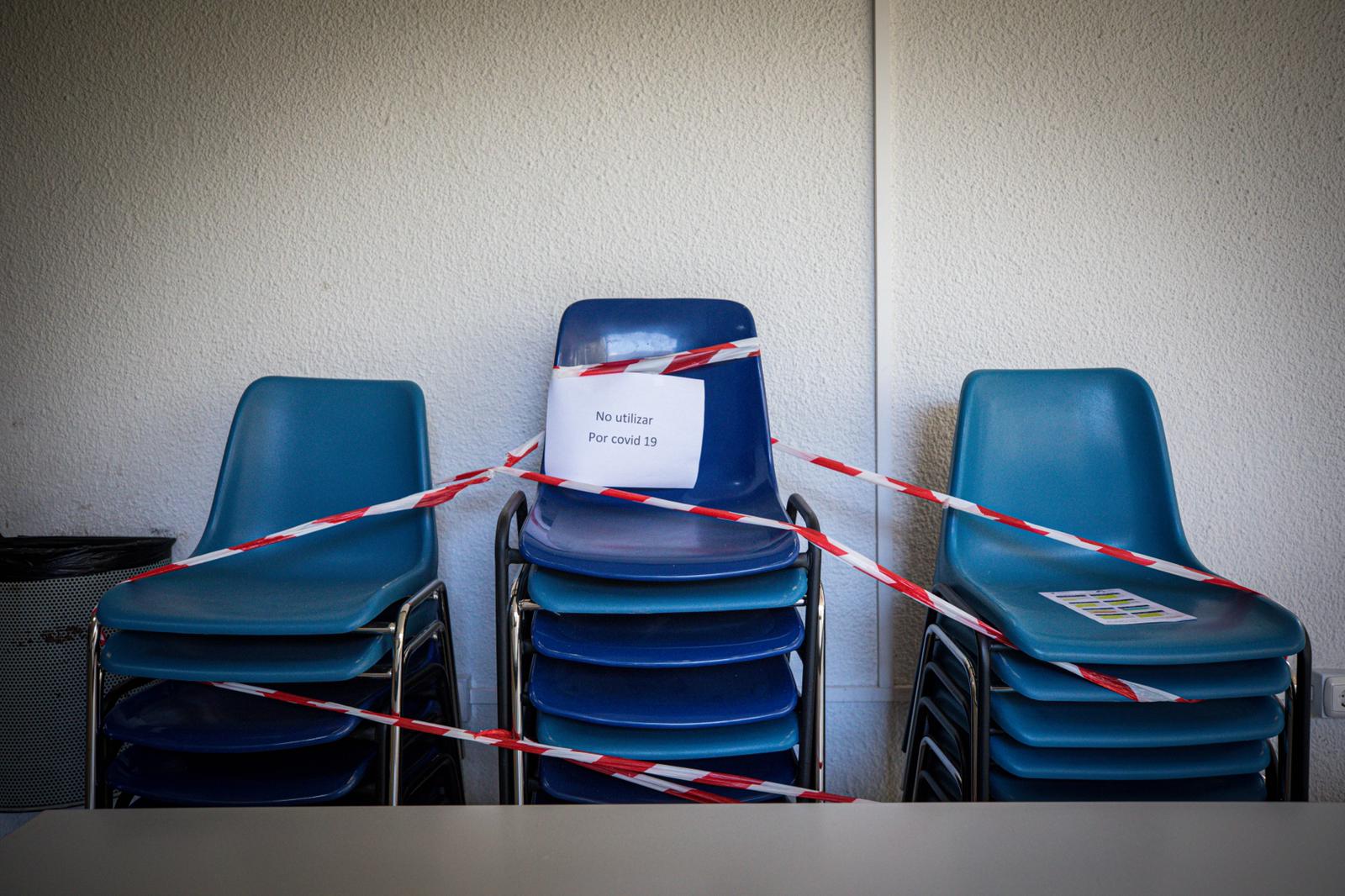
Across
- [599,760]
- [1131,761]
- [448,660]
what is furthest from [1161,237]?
[448,660]

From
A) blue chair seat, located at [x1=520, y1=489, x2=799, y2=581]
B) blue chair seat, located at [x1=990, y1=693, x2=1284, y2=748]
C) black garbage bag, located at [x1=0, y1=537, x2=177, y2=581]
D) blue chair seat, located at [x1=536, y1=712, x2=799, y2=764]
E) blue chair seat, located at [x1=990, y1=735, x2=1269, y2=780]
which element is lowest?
blue chair seat, located at [x1=990, y1=735, x2=1269, y2=780]

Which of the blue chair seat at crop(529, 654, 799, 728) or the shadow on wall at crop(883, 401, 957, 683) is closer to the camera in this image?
the blue chair seat at crop(529, 654, 799, 728)

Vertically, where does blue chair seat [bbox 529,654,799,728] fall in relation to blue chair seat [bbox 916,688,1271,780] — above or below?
above

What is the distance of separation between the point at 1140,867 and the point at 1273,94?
204 centimetres

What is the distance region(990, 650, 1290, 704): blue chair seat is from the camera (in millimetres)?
1159

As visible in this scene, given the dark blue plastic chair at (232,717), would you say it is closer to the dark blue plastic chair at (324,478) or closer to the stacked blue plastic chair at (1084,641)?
the dark blue plastic chair at (324,478)

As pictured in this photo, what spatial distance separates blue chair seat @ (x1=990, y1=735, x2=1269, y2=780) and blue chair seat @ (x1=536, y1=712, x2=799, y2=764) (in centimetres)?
33

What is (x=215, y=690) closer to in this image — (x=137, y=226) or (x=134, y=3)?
(x=137, y=226)

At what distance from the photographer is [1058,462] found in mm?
1534

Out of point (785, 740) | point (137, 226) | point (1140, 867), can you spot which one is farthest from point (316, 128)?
point (1140, 867)

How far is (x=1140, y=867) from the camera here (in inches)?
9.9

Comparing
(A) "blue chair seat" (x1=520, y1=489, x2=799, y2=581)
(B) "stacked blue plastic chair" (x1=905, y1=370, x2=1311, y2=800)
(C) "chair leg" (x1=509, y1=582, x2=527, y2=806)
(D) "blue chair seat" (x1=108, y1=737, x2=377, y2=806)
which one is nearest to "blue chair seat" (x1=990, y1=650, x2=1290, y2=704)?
(B) "stacked blue plastic chair" (x1=905, y1=370, x2=1311, y2=800)

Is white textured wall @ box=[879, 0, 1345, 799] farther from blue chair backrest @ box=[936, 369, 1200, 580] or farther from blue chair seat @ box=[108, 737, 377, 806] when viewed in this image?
blue chair seat @ box=[108, 737, 377, 806]

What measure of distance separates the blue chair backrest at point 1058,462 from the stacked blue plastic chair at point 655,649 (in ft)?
1.26
